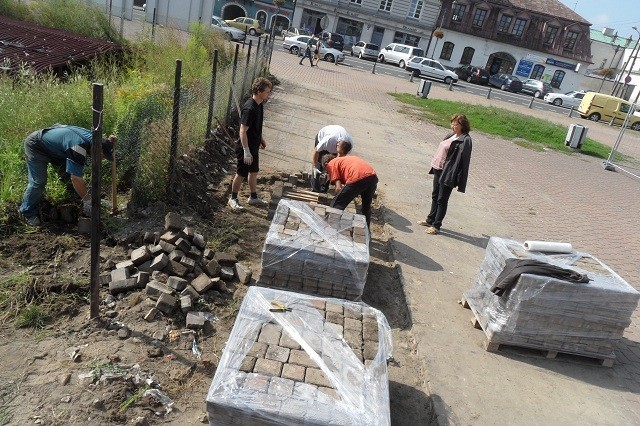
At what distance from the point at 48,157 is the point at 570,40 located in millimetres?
51519

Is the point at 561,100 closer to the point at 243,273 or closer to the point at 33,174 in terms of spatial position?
the point at 243,273

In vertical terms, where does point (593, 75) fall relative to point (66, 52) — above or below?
above

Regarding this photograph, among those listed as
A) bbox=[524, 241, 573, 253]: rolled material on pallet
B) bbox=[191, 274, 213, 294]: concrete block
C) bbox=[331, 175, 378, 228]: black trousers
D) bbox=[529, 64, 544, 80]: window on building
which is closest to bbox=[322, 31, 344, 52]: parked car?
bbox=[529, 64, 544, 80]: window on building

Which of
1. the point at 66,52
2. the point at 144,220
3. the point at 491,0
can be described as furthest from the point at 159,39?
the point at 491,0

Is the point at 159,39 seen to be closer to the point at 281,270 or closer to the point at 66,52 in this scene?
the point at 66,52

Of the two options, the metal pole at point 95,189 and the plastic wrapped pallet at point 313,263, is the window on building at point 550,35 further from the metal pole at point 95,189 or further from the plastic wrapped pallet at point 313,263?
the metal pole at point 95,189

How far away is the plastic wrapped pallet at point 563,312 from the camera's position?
4.55 m

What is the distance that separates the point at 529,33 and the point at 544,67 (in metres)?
3.57

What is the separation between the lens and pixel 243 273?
194 inches

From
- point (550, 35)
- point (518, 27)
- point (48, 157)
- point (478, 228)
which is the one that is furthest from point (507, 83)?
point (48, 157)

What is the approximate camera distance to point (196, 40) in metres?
13.2

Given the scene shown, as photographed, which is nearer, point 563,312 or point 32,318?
point 32,318

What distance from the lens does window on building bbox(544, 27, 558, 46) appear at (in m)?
46.2

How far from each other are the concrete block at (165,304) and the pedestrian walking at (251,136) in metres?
2.49
